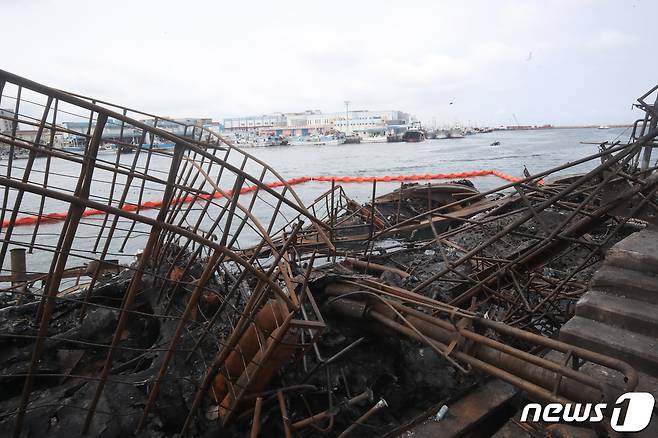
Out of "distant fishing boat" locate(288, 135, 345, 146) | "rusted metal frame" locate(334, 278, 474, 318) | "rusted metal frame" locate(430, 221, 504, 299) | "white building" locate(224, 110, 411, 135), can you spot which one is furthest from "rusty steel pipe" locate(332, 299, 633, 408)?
"white building" locate(224, 110, 411, 135)

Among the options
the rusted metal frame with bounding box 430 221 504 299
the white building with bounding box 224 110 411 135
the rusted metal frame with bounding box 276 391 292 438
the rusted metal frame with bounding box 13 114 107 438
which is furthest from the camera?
the white building with bounding box 224 110 411 135

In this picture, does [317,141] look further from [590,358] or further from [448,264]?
[590,358]

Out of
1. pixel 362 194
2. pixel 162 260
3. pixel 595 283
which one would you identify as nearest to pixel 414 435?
pixel 595 283

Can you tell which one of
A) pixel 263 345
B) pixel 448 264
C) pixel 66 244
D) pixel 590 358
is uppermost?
pixel 66 244

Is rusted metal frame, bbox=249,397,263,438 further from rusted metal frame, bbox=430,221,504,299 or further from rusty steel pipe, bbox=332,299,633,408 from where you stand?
rusted metal frame, bbox=430,221,504,299

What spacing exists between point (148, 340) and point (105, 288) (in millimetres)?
1058

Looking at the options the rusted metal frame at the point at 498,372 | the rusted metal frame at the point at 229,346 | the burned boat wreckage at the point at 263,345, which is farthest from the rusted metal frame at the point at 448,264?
the rusted metal frame at the point at 229,346

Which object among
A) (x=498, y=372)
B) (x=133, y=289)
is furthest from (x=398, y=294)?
(x=133, y=289)

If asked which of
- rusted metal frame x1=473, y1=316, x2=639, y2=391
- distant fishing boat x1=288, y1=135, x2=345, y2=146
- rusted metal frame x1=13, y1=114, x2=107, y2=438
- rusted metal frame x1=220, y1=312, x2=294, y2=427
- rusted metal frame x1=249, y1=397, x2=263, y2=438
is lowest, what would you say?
distant fishing boat x1=288, y1=135, x2=345, y2=146

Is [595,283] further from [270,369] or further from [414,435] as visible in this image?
[270,369]

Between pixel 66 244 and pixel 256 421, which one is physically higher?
pixel 66 244

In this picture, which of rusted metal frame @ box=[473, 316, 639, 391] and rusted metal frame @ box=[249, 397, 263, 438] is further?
rusted metal frame @ box=[249, 397, 263, 438]

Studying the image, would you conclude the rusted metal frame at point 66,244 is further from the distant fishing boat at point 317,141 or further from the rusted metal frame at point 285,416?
the distant fishing boat at point 317,141

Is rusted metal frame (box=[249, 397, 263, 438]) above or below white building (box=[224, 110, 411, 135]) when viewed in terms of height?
below
